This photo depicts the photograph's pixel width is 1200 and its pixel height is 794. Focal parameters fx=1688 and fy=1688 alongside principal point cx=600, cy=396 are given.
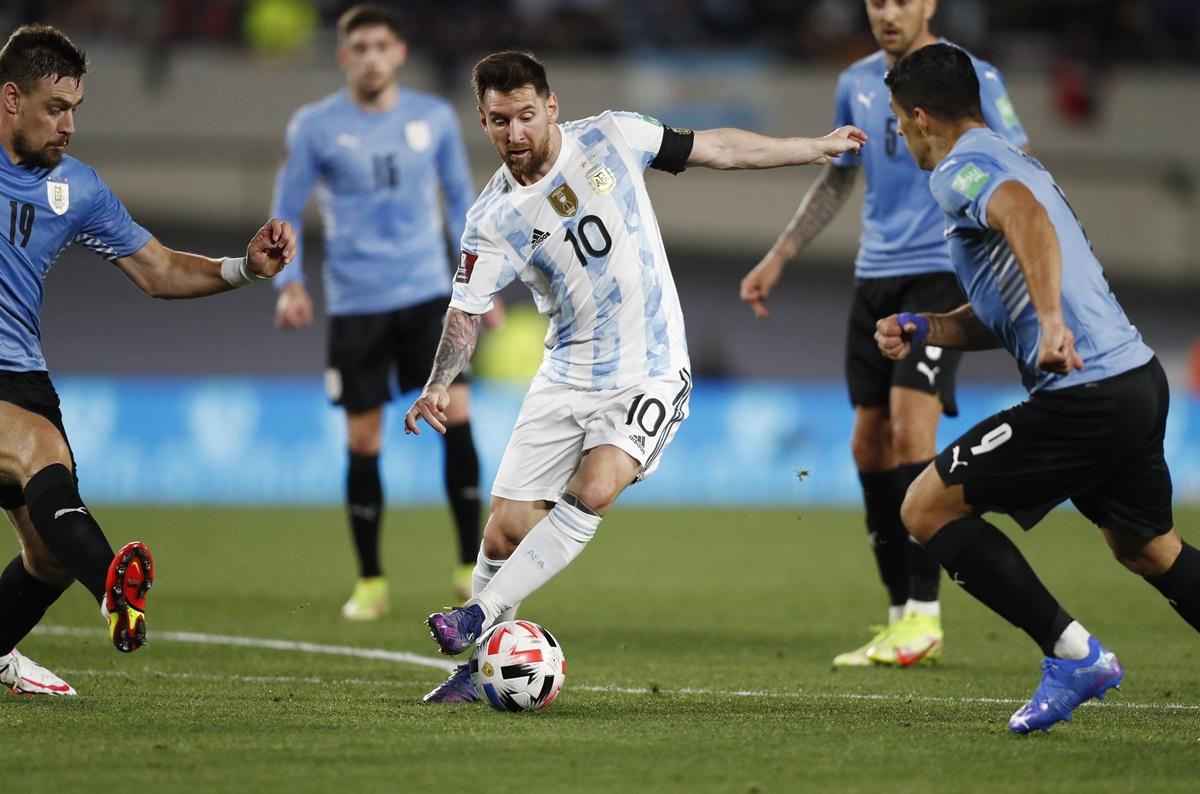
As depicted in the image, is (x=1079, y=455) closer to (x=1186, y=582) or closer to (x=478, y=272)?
(x=1186, y=582)

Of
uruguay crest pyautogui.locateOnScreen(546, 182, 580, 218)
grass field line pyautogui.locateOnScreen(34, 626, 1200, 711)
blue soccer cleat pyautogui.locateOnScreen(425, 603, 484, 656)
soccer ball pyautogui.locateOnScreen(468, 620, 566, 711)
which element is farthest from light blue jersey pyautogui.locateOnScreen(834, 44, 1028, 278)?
blue soccer cleat pyautogui.locateOnScreen(425, 603, 484, 656)

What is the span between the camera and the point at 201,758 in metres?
4.72

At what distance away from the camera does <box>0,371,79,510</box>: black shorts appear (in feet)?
18.5

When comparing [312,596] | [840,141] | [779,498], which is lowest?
[779,498]

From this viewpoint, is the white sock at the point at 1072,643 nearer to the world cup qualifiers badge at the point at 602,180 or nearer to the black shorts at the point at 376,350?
the world cup qualifiers badge at the point at 602,180

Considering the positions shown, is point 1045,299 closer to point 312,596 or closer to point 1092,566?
point 312,596

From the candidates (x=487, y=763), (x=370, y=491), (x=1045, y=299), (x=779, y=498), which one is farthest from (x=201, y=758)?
(x=779, y=498)

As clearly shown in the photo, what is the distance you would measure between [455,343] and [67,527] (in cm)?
144

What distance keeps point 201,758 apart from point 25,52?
2497mm

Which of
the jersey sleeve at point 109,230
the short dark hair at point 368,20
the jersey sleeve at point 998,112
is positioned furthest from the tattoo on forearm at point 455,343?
the short dark hair at point 368,20

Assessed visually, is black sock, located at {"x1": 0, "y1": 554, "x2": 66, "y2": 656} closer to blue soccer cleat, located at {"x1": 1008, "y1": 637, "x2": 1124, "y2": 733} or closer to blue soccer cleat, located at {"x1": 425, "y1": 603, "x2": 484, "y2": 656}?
blue soccer cleat, located at {"x1": 425, "y1": 603, "x2": 484, "y2": 656}

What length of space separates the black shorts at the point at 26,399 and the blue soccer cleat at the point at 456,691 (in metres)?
1.42

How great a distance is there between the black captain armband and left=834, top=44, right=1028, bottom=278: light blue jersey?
60.2 inches

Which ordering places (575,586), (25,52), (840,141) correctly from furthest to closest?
(575,586)
(840,141)
(25,52)
